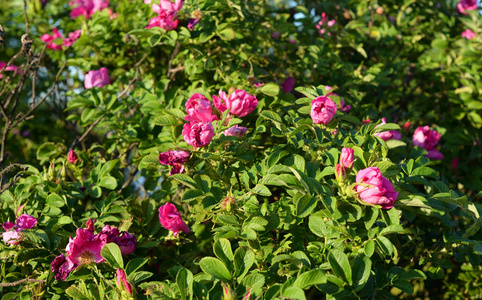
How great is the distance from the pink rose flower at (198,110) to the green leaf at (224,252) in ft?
1.54

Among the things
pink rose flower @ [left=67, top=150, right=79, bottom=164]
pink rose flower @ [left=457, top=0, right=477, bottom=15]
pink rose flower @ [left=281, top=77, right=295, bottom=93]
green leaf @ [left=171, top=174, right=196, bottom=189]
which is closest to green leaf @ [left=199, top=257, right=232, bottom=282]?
green leaf @ [left=171, top=174, right=196, bottom=189]

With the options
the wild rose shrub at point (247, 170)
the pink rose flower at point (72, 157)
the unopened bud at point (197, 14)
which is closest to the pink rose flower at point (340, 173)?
the wild rose shrub at point (247, 170)

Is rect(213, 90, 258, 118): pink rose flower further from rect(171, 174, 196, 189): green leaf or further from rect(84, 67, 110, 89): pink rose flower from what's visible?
rect(84, 67, 110, 89): pink rose flower

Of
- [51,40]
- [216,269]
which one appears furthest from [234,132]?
[51,40]

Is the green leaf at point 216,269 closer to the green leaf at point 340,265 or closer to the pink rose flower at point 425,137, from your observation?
the green leaf at point 340,265

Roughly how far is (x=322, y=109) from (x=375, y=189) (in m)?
0.35

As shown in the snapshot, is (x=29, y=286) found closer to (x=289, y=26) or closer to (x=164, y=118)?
(x=164, y=118)

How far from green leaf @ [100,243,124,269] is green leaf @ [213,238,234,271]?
0.84 feet

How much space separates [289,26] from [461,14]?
1.73 meters

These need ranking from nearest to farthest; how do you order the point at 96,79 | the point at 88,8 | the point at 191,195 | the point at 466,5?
the point at 191,195, the point at 96,79, the point at 88,8, the point at 466,5

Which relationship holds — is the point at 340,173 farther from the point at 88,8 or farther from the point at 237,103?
the point at 88,8

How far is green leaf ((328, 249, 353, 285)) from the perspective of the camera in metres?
1.03

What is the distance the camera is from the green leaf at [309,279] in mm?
991

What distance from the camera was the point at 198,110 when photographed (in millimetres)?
1440
